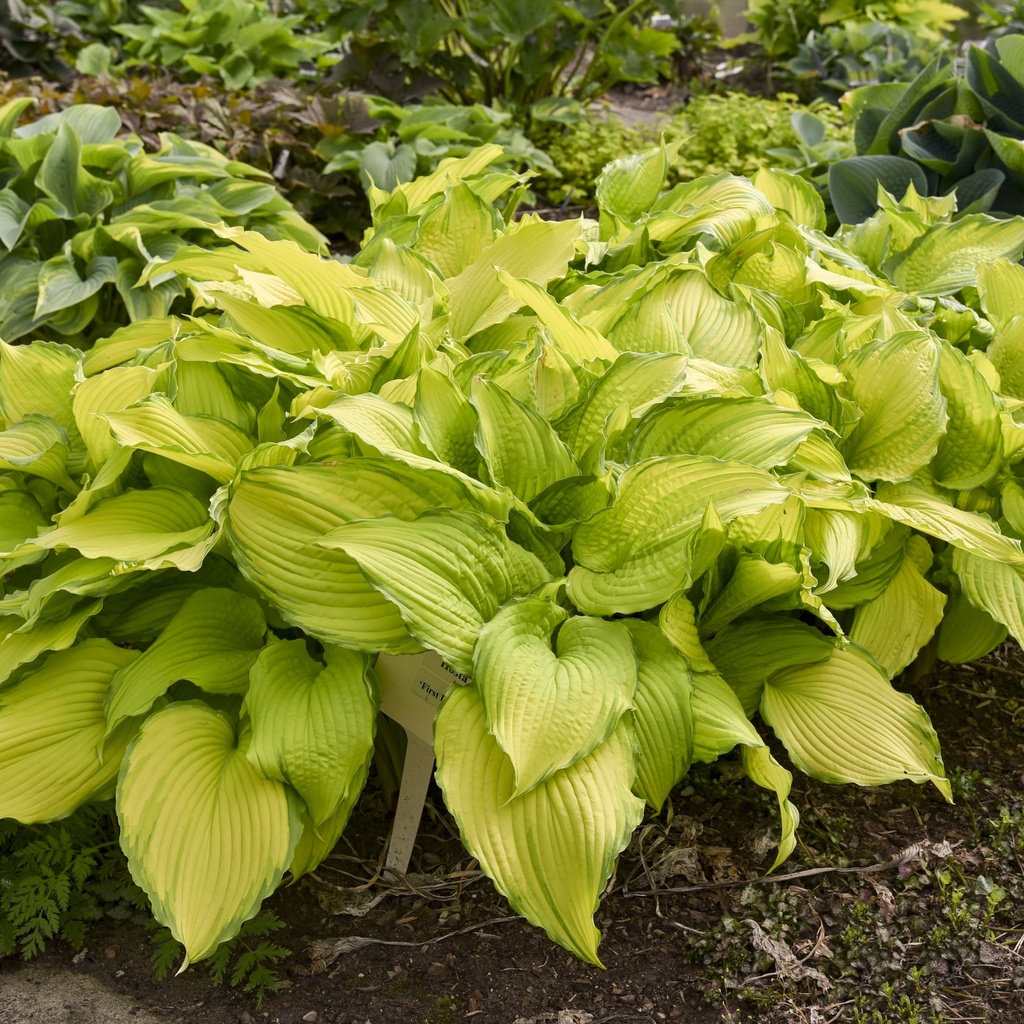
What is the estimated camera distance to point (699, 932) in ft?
5.02

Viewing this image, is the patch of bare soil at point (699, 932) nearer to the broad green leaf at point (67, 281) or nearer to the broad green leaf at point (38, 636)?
the broad green leaf at point (38, 636)

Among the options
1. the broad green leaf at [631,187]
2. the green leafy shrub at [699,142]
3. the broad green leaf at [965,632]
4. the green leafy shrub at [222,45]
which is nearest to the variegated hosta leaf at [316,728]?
the broad green leaf at [965,632]

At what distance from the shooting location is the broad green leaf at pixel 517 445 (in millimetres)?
1423

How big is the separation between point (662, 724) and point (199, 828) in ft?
2.03

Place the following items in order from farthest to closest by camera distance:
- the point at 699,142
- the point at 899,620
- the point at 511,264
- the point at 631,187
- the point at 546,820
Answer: the point at 699,142
the point at 631,187
the point at 511,264
the point at 899,620
the point at 546,820

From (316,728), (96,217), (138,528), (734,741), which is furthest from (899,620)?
(96,217)

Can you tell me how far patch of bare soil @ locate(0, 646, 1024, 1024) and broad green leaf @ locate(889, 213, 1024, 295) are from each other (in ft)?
3.58

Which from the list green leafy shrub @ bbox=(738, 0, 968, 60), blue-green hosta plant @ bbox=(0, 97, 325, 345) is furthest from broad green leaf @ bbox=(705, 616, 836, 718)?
green leafy shrub @ bbox=(738, 0, 968, 60)

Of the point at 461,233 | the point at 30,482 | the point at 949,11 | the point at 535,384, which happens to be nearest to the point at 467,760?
the point at 535,384

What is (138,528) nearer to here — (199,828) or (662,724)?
(199,828)

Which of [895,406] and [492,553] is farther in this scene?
[895,406]

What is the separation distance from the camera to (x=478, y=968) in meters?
1.50

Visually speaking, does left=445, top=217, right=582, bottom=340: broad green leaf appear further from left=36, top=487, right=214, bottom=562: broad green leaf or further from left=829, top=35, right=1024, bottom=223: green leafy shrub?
left=829, top=35, right=1024, bottom=223: green leafy shrub

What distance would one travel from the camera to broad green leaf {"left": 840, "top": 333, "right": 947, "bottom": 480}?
1678 mm
